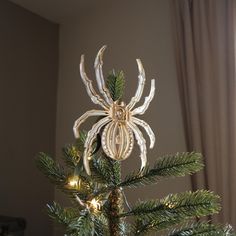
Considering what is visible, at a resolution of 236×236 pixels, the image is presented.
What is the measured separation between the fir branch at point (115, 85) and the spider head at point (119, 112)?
0.03 metres

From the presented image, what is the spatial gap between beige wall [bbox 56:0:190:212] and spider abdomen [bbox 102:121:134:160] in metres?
0.93

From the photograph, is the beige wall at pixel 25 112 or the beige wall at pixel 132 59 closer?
the beige wall at pixel 132 59

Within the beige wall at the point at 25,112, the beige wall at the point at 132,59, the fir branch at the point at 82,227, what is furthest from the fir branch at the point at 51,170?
the beige wall at the point at 25,112

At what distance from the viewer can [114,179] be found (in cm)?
49

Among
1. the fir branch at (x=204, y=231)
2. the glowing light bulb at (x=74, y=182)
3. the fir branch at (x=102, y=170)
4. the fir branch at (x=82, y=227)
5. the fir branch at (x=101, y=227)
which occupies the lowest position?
the fir branch at (x=204, y=231)

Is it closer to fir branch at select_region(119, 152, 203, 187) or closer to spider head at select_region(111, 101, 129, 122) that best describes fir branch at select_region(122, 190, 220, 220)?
fir branch at select_region(119, 152, 203, 187)

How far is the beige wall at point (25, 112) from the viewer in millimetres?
1602

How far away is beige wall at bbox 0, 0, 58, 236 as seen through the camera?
1.60 m

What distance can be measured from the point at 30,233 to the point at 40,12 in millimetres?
1237

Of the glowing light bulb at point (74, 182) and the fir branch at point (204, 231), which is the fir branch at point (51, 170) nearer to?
the glowing light bulb at point (74, 182)

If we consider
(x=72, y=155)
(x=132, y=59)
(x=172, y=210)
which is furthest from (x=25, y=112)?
(x=172, y=210)

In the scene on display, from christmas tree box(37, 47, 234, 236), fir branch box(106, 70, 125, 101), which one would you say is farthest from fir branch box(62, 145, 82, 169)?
fir branch box(106, 70, 125, 101)

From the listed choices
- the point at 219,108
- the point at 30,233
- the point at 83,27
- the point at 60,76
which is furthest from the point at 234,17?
the point at 30,233

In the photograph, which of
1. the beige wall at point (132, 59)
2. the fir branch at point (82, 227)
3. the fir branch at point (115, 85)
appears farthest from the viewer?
the beige wall at point (132, 59)
